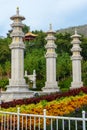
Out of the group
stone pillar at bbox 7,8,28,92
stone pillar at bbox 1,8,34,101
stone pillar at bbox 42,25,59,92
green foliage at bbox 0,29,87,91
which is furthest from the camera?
green foliage at bbox 0,29,87,91

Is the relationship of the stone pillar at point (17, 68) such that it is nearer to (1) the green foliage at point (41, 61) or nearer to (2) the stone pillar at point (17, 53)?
(2) the stone pillar at point (17, 53)

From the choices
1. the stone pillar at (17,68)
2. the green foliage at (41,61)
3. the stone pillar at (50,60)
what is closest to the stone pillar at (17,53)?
the stone pillar at (17,68)

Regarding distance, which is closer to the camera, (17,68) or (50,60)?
(17,68)

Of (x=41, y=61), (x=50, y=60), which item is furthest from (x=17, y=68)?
(x=41, y=61)

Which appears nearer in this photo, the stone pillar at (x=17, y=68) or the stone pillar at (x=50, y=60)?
the stone pillar at (x=17, y=68)

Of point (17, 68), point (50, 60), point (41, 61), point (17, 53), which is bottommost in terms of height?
point (17, 68)

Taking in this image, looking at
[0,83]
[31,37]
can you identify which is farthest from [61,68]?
[31,37]

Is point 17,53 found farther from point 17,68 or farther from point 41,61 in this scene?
point 41,61

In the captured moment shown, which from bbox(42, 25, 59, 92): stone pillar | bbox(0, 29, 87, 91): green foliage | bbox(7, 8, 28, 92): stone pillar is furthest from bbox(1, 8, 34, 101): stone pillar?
bbox(0, 29, 87, 91): green foliage

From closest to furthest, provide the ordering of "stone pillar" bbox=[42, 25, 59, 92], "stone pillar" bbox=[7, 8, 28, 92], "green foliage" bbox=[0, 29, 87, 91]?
"stone pillar" bbox=[7, 8, 28, 92] → "stone pillar" bbox=[42, 25, 59, 92] → "green foliage" bbox=[0, 29, 87, 91]

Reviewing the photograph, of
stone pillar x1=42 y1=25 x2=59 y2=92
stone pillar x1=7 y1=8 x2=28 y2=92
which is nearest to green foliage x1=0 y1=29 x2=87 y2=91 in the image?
stone pillar x1=42 y1=25 x2=59 y2=92

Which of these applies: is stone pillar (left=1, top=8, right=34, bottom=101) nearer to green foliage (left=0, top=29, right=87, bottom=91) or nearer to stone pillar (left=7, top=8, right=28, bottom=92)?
stone pillar (left=7, top=8, right=28, bottom=92)

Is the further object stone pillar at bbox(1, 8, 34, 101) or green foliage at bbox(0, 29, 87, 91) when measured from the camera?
green foliage at bbox(0, 29, 87, 91)

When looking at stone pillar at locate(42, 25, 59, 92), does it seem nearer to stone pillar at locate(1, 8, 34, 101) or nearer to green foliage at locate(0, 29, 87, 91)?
stone pillar at locate(1, 8, 34, 101)
